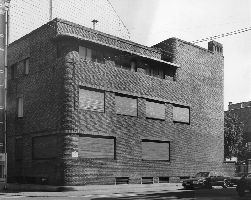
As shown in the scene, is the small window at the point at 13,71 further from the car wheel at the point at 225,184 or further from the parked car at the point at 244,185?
the parked car at the point at 244,185

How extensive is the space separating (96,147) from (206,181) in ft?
27.6

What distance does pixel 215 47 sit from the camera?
139 ft

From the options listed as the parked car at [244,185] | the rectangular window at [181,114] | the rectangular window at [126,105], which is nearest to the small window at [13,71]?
the rectangular window at [126,105]

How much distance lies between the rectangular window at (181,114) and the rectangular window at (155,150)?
2.67 meters

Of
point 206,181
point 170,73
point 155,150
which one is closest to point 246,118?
point 170,73

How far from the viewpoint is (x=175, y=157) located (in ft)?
116

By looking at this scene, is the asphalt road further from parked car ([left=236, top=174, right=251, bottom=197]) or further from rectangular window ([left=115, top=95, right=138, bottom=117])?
rectangular window ([left=115, top=95, right=138, bottom=117])

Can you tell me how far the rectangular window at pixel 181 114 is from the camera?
3628 centimetres

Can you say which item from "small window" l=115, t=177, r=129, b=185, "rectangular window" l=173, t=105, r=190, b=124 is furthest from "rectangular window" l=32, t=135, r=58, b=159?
"rectangular window" l=173, t=105, r=190, b=124

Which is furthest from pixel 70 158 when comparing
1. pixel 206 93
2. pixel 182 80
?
pixel 206 93

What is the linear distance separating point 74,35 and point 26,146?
978cm

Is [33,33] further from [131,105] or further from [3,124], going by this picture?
[131,105]

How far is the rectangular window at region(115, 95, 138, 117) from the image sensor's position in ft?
103

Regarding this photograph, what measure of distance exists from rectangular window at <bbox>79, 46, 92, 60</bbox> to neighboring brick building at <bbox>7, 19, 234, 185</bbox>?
9 centimetres
